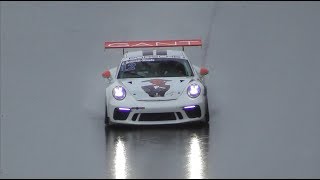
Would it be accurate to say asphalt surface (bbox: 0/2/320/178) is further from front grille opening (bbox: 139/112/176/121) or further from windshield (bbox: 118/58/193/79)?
windshield (bbox: 118/58/193/79)

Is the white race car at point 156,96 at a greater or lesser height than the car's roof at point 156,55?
lesser

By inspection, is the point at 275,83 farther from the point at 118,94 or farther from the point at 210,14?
the point at 210,14

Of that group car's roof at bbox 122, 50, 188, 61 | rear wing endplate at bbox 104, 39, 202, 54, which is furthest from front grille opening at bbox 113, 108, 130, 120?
rear wing endplate at bbox 104, 39, 202, 54

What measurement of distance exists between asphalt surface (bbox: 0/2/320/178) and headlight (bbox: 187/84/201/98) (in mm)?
446

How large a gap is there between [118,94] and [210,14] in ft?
37.2

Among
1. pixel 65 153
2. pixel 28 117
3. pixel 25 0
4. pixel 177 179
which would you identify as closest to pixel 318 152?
pixel 177 179

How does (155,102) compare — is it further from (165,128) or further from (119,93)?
(119,93)

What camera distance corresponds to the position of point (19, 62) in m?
17.8

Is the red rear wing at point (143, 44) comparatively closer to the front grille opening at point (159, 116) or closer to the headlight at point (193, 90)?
the headlight at point (193, 90)

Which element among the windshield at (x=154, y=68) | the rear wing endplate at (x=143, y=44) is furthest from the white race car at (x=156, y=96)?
the rear wing endplate at (x=143, y=44)

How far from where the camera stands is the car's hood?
12.0m

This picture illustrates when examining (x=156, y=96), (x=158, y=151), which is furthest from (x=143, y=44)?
(x=158, y=151)

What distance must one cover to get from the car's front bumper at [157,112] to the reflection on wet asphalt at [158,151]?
13cm

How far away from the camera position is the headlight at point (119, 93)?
1207cm
